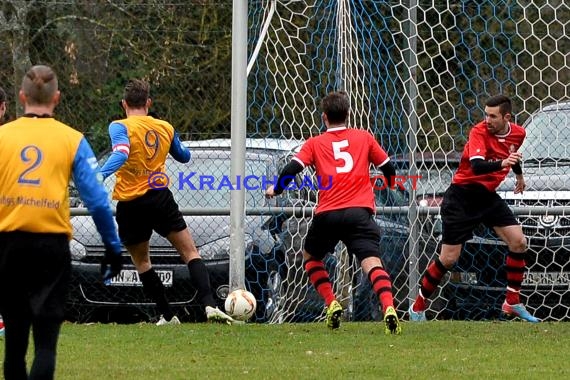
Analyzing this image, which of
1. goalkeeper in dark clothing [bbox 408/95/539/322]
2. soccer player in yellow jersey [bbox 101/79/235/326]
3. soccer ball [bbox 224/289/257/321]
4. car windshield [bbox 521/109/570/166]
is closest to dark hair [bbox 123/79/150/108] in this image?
soccer player in yellow jersey [bbox 101/79/235/326]

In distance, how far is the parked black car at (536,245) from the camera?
10.3 metres

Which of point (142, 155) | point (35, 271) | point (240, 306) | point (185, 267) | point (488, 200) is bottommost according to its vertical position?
point (240, 306)

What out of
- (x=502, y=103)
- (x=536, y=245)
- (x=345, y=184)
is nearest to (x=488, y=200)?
(x=502, y=103)

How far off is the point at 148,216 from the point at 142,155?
1.45ft

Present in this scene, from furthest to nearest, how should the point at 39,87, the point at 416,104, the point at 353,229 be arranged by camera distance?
the point at 416,104 → the point at 353,229 → the point at 39,87

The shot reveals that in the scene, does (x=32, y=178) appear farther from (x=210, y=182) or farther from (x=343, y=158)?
(x=210, y=182)

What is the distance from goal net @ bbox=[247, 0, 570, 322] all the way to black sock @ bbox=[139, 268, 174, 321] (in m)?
1.15

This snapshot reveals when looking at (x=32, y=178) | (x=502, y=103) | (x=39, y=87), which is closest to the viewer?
(x=32, y=178)

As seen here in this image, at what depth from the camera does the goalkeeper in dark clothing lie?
9.35 meters

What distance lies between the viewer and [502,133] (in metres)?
9.45

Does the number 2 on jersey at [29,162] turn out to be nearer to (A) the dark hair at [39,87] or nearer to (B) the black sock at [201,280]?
(A) the dark hair at [39,87]

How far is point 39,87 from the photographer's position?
568 centimetres

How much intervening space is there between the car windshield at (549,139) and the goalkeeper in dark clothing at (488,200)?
1093mm

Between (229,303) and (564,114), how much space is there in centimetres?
329
